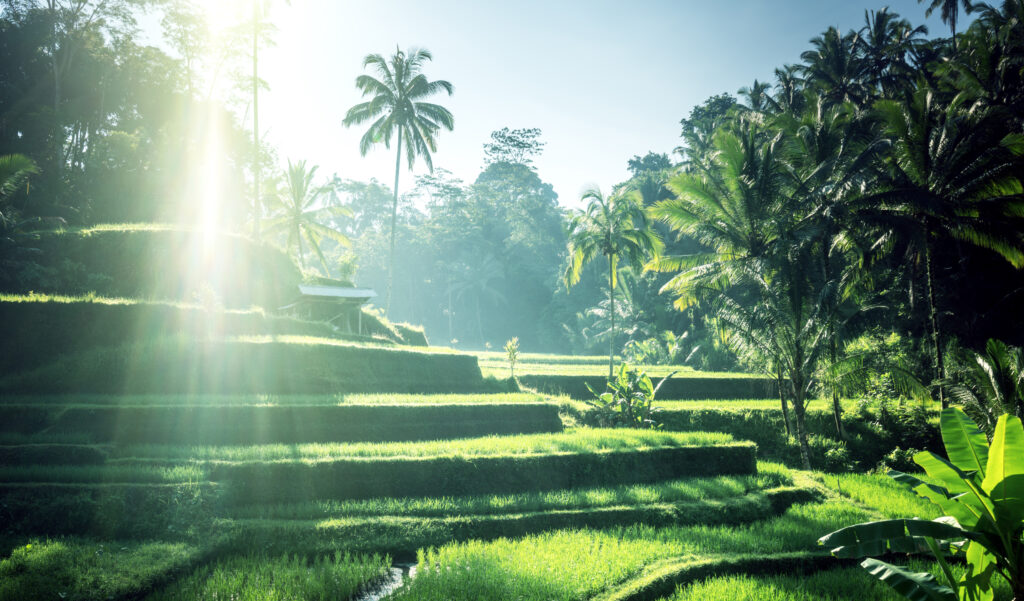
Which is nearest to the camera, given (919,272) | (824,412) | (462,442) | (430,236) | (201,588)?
(201,588)

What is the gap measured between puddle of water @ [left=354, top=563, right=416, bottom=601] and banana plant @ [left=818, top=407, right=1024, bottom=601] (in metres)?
5.03

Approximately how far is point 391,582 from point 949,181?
57.0 feet

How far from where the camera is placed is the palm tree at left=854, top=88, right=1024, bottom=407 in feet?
44.8

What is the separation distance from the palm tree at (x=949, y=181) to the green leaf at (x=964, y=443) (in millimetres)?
11289

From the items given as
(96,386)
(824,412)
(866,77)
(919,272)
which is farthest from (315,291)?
(866,77)

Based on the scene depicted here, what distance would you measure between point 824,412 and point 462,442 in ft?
40.4

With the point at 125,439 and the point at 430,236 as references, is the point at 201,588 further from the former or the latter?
the point at 430,236

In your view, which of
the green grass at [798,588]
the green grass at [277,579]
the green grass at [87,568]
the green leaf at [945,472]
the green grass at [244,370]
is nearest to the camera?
the green leaf at [945,472]

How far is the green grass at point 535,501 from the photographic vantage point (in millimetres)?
8352

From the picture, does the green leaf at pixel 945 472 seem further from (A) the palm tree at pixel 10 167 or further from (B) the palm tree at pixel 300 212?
(B) the palm tree at pixel 300 212

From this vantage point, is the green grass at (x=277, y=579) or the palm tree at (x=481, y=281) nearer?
the green grass at (x=277, y=579)

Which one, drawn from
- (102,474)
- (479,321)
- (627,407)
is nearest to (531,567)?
(102,474)

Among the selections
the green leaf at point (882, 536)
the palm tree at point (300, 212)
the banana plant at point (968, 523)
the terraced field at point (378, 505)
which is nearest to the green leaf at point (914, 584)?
the banana plant at point (968, 523)

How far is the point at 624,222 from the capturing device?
763 inches
